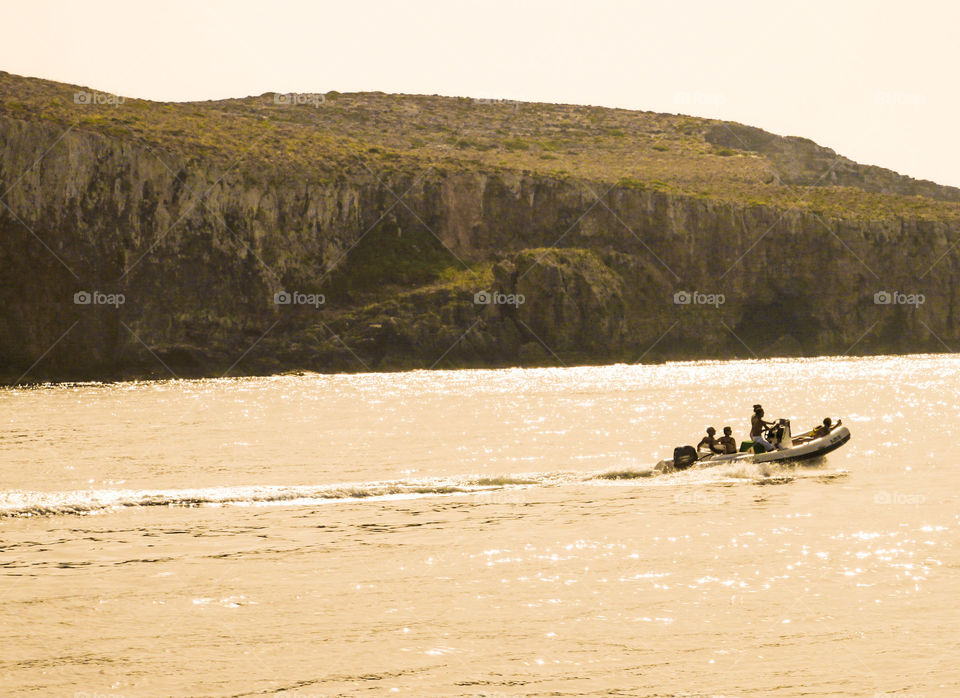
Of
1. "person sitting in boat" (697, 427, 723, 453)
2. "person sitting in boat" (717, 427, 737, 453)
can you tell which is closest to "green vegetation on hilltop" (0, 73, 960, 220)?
"person sitting in boat" (697, 427, 723, 453)

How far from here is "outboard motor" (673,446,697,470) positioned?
35562 millimetres

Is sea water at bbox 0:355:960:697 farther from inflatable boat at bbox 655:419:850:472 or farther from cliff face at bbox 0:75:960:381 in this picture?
cliff face at bbox 0:75:960:381

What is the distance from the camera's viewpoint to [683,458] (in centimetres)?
3556

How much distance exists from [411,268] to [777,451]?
100 meters

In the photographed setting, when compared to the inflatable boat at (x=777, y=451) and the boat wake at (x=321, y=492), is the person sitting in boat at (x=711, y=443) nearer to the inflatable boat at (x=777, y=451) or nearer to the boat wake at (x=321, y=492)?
the inflatable boat at (x=777, y=451)

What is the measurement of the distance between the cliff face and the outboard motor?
82.8 m

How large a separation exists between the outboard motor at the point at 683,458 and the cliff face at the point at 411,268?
82.8 metres

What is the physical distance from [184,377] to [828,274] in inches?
3356

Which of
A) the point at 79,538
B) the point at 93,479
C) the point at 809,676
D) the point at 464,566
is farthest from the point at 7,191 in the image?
the point at 809,676

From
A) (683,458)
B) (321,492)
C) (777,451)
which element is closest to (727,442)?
(777,451)

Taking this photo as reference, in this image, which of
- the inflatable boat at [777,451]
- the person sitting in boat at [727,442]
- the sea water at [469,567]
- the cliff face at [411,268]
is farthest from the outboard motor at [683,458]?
the cliff face at [411,268]

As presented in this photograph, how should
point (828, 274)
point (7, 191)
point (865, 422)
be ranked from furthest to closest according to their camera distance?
point (828, 274) → point (7, 191) → point (865, 422)

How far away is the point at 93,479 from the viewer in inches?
1368

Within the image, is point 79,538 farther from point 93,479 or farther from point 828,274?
point 828,274
